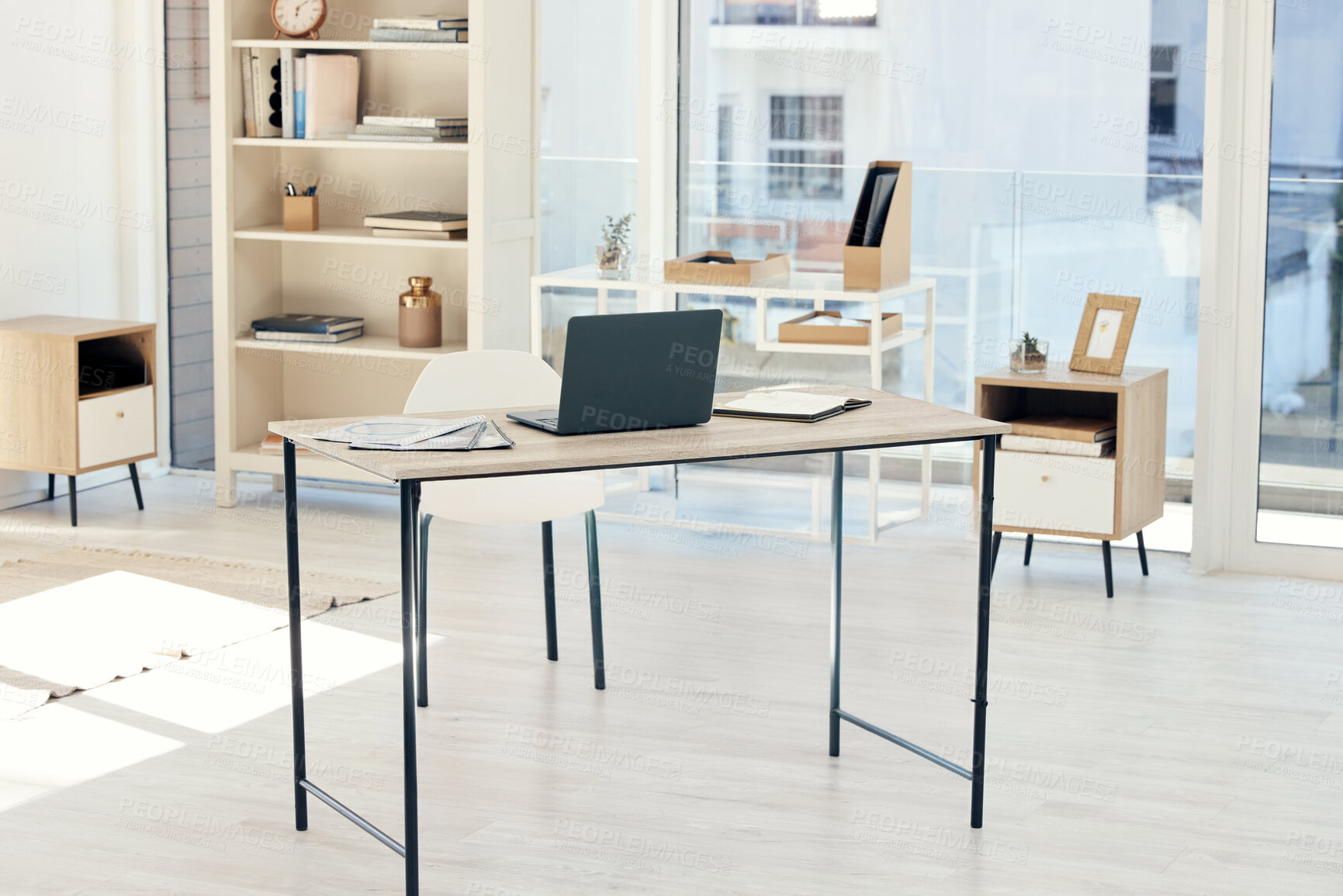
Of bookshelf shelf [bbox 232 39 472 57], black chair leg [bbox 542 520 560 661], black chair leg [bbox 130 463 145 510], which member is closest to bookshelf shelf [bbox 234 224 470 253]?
bookshelf shelf [bbox 232 39 472 57]

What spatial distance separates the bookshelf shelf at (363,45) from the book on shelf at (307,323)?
0.88 meters

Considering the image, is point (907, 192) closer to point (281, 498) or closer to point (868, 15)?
point (868, 15)

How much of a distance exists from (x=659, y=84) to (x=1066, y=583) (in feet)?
6.95

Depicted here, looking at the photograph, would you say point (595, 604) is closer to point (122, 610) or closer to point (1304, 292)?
point (122, 610)

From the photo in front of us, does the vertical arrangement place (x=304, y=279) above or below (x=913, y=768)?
above

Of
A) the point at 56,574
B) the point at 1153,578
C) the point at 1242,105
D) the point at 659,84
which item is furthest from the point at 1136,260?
the point at 56,574

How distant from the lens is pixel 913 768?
3150mm

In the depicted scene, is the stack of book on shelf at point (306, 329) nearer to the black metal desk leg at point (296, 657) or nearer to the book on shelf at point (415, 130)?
the book on shelf at point (415, 130)

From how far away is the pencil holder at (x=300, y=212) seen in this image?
16.9 feet

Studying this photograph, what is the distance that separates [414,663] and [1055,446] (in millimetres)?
2241

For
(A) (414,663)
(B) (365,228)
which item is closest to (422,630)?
(A) (414,663)

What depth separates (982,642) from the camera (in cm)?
286

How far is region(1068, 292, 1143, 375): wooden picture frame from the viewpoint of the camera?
4.44m

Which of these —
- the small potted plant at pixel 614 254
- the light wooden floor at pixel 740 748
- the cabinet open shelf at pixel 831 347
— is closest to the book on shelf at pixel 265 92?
the small potted plant at pixel 614 254
